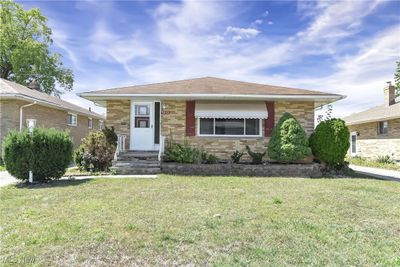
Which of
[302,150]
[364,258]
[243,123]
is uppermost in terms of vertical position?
[243,123]

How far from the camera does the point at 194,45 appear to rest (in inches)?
616

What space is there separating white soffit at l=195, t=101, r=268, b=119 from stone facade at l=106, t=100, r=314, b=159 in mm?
876

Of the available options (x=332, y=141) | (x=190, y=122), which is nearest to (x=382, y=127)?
(x=332, y=141)

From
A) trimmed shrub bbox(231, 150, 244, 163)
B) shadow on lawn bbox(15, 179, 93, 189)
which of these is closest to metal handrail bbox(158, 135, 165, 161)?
trimmed shrub bbox(231, 150, 244, 163)

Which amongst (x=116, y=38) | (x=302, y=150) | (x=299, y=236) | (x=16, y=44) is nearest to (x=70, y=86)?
(x=16, y=44)

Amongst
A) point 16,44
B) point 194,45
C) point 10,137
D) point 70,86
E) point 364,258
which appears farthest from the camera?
point 70,86

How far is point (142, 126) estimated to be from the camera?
14992 mm

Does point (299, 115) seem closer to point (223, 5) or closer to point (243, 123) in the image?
point (243, 123)

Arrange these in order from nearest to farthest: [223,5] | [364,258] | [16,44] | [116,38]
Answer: [364,258] → [223,5] → [116,38] → [16,44]

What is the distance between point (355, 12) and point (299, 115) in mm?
5117

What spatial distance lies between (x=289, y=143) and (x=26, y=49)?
32.6m

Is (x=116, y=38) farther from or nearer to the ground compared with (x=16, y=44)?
nearer to the ground

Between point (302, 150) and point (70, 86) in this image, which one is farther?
point (70, 86)

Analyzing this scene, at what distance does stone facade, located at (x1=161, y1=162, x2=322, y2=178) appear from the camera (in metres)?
12.8
